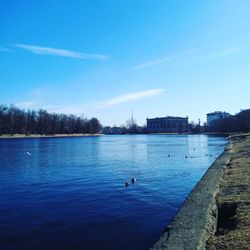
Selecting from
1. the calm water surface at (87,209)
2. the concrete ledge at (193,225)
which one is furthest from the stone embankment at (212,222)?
the calm water surface at (87,209)

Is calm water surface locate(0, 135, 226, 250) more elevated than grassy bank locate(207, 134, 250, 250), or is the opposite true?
grassy bank locate(207, 134, 250, 250)

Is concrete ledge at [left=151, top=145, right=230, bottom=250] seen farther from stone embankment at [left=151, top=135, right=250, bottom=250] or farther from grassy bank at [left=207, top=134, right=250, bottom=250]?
→ grassy bank at [left=207, top=134, right=250, bottom=250]

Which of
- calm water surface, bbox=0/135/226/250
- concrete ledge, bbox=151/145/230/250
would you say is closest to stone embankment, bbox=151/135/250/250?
concrete ledge, bbox=151/145/230/250

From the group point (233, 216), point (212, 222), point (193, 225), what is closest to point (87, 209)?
point (212, 222)

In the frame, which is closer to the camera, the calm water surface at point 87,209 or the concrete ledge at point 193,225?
the concrete ledge at point 193,225

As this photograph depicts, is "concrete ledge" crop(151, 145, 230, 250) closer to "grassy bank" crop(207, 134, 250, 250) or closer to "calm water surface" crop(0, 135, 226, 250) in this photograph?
"grassy bank" crop(207, 134, 250, 250)

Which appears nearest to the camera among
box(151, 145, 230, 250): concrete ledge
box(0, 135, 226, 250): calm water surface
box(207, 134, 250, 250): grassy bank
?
box(151, 145, 230, 250): concrete ledge

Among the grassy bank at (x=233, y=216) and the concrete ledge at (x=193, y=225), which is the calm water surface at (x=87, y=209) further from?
the grassy bank at (x=233, y=216)

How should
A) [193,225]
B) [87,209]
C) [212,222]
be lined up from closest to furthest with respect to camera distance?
[193,225] → [212,222] → [87,209]

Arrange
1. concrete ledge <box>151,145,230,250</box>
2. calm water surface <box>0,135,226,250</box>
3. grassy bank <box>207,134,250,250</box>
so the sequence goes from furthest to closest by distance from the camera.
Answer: calm water surface <box>0,135,226,250</box> → grassy bank <box>207,134,250,250</box> → concrete ledge <box>151,145,230,250</box>

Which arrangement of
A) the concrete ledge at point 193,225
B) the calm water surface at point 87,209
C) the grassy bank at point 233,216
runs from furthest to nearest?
the calm water surface at point 87,209 < the grassy bank at point 233,216 < the concrete ledge at point 193,225

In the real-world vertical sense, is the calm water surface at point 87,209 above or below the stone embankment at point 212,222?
below

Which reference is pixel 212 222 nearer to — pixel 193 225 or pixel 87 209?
pixel 193 225

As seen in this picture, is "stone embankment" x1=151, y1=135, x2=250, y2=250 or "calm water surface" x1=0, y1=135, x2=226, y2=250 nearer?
"stone embankment" x1=151, y1=135, x2=250, y2=250
